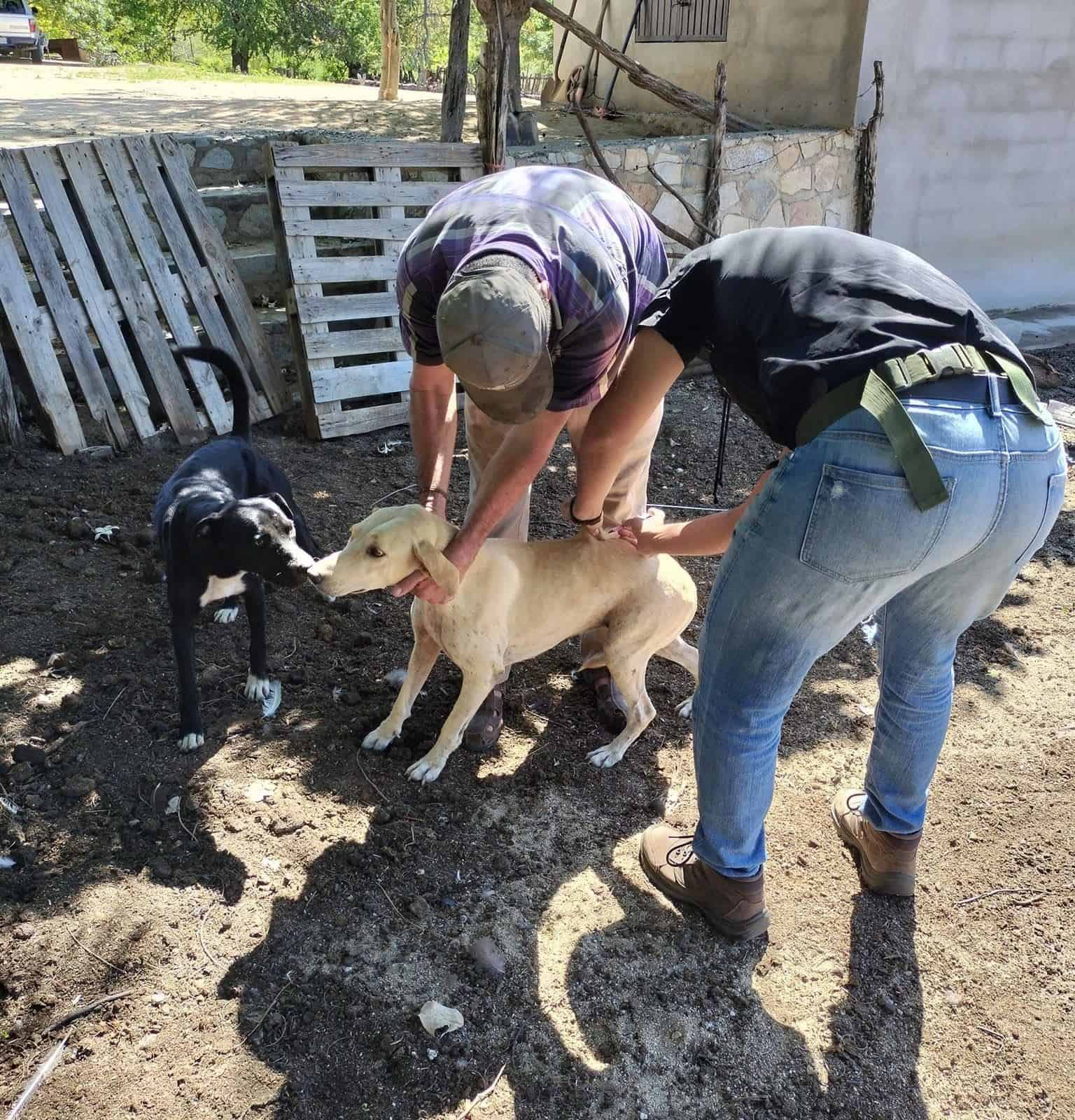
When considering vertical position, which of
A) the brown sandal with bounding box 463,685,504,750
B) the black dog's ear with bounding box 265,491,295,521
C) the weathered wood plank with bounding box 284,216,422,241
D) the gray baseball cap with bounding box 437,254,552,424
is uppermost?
the gray baseball cap with bounding box 437,254,552,424

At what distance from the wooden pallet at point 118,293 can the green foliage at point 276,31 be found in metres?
23.1

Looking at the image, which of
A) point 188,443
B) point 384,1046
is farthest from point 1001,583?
point 188,443

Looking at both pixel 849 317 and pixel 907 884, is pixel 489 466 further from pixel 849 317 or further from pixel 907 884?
pixel 907 884

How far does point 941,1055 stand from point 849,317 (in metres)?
2.21

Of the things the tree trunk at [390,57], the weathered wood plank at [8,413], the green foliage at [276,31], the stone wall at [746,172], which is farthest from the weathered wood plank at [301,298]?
the green foliage at [276,31]

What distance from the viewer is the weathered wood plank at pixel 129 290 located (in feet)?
19.5

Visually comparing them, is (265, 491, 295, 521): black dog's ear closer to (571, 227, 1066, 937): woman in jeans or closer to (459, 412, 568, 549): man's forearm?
(459, 412, 568, 549): man's forearm

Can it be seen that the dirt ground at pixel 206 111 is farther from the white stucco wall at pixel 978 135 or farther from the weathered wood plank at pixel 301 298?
the white stucco wall at pixel 978 135

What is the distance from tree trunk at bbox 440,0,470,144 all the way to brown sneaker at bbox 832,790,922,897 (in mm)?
7339

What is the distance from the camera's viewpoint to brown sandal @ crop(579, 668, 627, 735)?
4.00 meters

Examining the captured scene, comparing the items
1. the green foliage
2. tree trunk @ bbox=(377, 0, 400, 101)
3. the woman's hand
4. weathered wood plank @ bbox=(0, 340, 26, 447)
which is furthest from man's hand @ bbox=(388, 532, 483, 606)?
the green foliage

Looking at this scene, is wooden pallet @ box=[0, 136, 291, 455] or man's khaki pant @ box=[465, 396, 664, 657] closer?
man's khaki pant @ box=[465, 396, 664, 657]

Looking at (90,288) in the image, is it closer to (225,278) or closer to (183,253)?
(183,253)

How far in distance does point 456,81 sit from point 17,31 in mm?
32061
